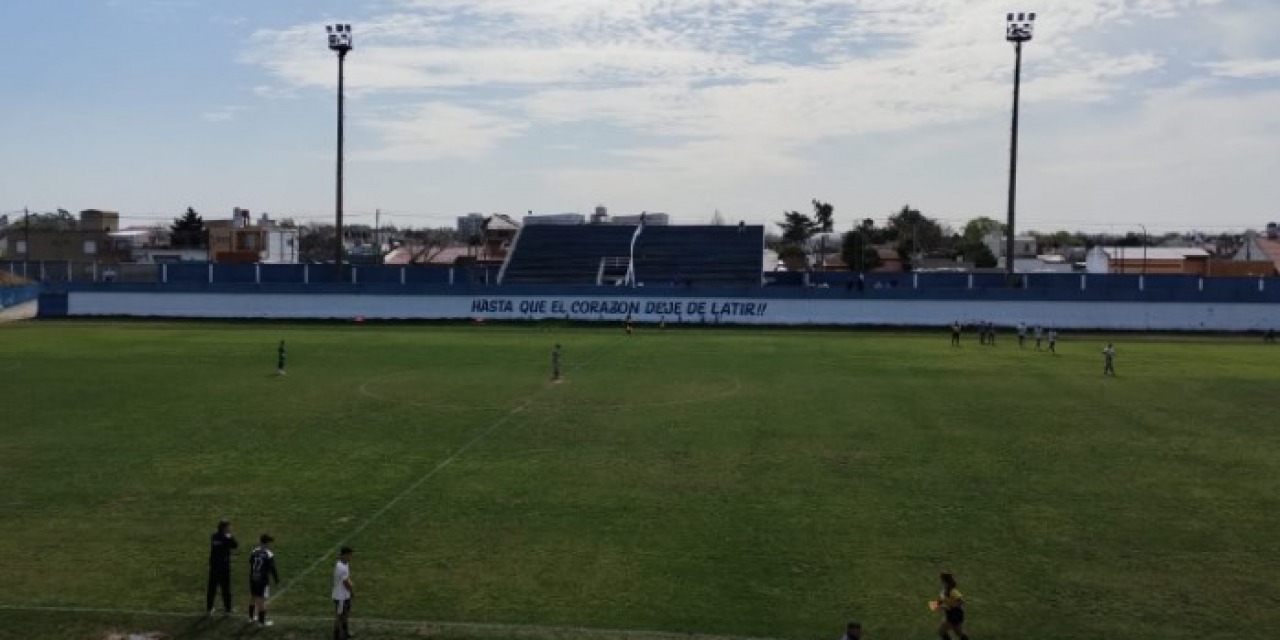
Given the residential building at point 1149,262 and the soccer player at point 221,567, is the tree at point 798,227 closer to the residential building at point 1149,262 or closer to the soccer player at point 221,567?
the residential building at point 1149,262

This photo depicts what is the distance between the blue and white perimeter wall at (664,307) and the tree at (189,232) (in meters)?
60.9

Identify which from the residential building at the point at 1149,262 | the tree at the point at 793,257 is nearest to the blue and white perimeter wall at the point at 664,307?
the residential building at the point at 1149,262

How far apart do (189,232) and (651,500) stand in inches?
4853

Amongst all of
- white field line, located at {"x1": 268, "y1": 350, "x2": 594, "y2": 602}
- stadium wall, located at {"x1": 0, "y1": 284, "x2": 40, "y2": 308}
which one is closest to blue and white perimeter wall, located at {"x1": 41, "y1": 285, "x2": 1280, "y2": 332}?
stadium wall, located at {"x1": 0, "y1": 284, "x2": 40, "y2": 308}

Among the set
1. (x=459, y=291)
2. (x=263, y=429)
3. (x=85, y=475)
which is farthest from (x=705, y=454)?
(x=459, y=291)

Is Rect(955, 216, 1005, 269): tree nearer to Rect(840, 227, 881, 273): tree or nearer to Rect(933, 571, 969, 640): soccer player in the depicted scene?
Rect(840, 227, 881, 273): tree

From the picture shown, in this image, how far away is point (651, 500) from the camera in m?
20.7

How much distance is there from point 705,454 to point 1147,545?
33.2 ft

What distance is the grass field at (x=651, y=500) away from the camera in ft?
49.4

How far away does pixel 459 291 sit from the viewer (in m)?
67.4

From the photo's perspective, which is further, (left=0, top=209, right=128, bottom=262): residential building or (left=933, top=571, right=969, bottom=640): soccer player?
(left=0, top=209, right=128, bottom=262): residential building

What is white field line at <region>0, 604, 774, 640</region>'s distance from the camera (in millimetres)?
14102

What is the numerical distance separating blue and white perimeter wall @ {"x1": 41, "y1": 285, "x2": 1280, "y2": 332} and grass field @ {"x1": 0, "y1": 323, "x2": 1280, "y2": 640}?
77.8 ft

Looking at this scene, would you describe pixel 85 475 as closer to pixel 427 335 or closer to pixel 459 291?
pixel 427 335
